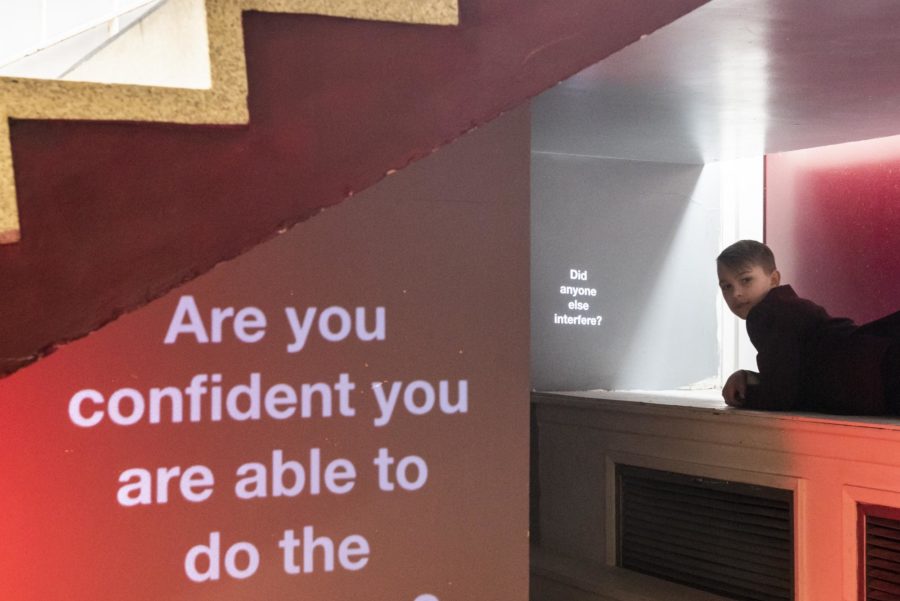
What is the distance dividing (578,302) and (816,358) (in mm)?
1447

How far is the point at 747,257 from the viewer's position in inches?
135

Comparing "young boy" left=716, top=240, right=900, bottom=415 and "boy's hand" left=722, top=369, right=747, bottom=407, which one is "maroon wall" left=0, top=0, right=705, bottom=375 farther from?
"boy's hand" left=722, top=369, right=747, bottom=407

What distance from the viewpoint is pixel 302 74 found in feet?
4.64

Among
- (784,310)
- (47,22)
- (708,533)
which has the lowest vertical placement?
(708,533)

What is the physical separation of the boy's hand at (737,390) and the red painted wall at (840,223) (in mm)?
1399

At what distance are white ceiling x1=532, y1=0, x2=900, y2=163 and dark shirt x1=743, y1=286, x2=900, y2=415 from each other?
697 millimetres

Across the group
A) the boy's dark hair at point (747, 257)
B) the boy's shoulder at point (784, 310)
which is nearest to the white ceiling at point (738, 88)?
the boy's dark hair at point (747, 257)

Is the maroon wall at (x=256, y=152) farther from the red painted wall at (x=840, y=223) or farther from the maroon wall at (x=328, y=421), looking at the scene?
the red painted wall at (x=840, y=223)

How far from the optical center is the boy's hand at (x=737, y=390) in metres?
3.36

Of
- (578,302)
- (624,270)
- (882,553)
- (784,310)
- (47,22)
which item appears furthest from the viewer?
(624,270)

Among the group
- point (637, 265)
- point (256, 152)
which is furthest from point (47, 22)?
point (637, 265)

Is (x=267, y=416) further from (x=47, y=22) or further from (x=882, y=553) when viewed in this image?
(x=882, y=553)

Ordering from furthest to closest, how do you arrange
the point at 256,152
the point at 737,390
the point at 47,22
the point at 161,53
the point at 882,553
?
the point at 737,390 < the point at 47,22 < the point at 882,553 < the point at 161,53 < the point at 256,152

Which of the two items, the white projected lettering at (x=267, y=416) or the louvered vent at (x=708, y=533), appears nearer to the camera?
Result: the white projected lettering at (x=267, y=416)
